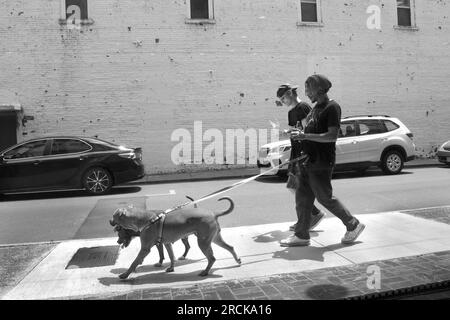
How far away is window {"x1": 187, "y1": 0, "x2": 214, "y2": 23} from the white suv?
5424 mm

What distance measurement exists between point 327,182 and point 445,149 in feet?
34.3

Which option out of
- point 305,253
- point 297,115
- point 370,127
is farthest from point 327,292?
point 370,127

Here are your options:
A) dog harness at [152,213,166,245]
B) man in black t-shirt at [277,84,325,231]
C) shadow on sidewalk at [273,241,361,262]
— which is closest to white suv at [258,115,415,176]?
man in black t-shirt at [277,84,325,231]

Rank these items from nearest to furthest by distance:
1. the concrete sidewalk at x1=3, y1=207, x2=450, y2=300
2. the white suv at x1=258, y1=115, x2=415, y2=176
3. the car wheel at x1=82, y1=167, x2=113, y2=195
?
the concrete sidewalk at x1=3, y1=207, x2=450, y2=300, the car wheel at x1=82, y1=167, x2=113, y2=195, the white suv at x1=258, y1=115, x2=415, y2=176

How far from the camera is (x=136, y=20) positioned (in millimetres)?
14656

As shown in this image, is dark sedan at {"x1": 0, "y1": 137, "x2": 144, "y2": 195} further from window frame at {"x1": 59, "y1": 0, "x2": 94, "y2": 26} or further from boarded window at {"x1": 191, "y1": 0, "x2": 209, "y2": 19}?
boarded window at {"x1": 191, "y1": 0, "x2": 209, "y2": 19}

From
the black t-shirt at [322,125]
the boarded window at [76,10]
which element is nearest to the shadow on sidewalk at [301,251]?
the black t-shirt at [322,125]

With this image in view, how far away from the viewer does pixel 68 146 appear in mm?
10891

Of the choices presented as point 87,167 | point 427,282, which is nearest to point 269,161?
point 87,167

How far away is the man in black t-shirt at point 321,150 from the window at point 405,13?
1397 centimetres

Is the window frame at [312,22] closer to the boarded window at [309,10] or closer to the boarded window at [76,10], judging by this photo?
the boarded window at [309,10]

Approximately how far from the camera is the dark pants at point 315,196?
200 inches

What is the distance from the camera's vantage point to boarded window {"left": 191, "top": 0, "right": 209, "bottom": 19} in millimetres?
15258

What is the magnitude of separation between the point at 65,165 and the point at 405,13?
1370 centimetres
